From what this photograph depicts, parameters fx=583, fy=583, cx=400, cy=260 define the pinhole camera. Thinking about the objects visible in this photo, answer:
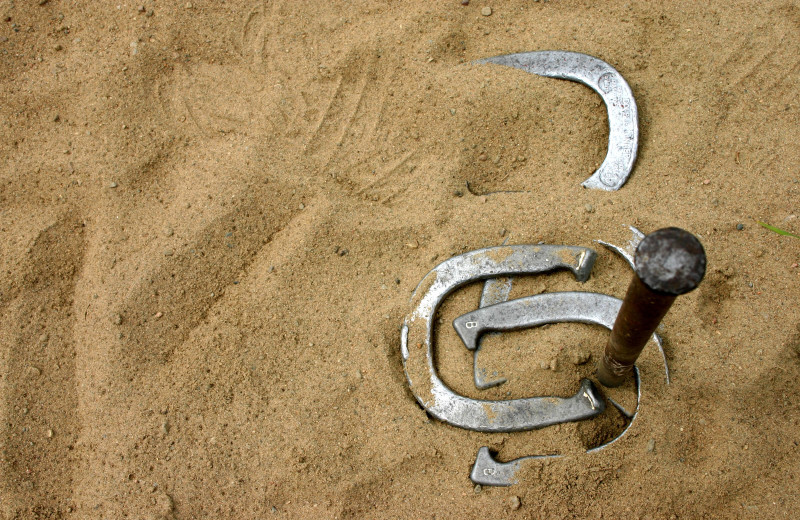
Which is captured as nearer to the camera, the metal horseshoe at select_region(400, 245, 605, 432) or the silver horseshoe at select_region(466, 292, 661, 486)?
the metal horseshoe at select_region(400, 245, 605, 432)

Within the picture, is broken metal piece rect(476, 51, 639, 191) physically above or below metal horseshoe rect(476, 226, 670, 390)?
above

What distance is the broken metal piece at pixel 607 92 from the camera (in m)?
2.42

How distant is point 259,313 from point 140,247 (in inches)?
22.8

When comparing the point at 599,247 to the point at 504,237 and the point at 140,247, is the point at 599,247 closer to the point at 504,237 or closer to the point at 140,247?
the point at 504,237

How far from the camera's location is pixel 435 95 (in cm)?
263

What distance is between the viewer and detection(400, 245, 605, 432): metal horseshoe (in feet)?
6.53

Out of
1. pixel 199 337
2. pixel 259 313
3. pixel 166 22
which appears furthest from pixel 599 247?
pixel 166 22

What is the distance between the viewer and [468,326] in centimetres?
213

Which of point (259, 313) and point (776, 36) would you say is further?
point (776, 36)

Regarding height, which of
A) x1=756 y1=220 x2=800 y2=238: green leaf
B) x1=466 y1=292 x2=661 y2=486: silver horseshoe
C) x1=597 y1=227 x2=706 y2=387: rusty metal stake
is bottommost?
x1=756 y1=220 x2=800 y2=238: green leaf

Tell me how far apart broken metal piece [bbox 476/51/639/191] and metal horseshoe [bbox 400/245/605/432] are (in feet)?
1.40

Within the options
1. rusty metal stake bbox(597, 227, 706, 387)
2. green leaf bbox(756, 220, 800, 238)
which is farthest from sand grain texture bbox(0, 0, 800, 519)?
rusty metal stake bbox(597, 227, 706, 387)

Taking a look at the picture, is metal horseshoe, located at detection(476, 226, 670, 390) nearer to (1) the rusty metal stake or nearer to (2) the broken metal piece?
(2) the broken metal piece

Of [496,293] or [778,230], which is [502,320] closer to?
[496,293]
